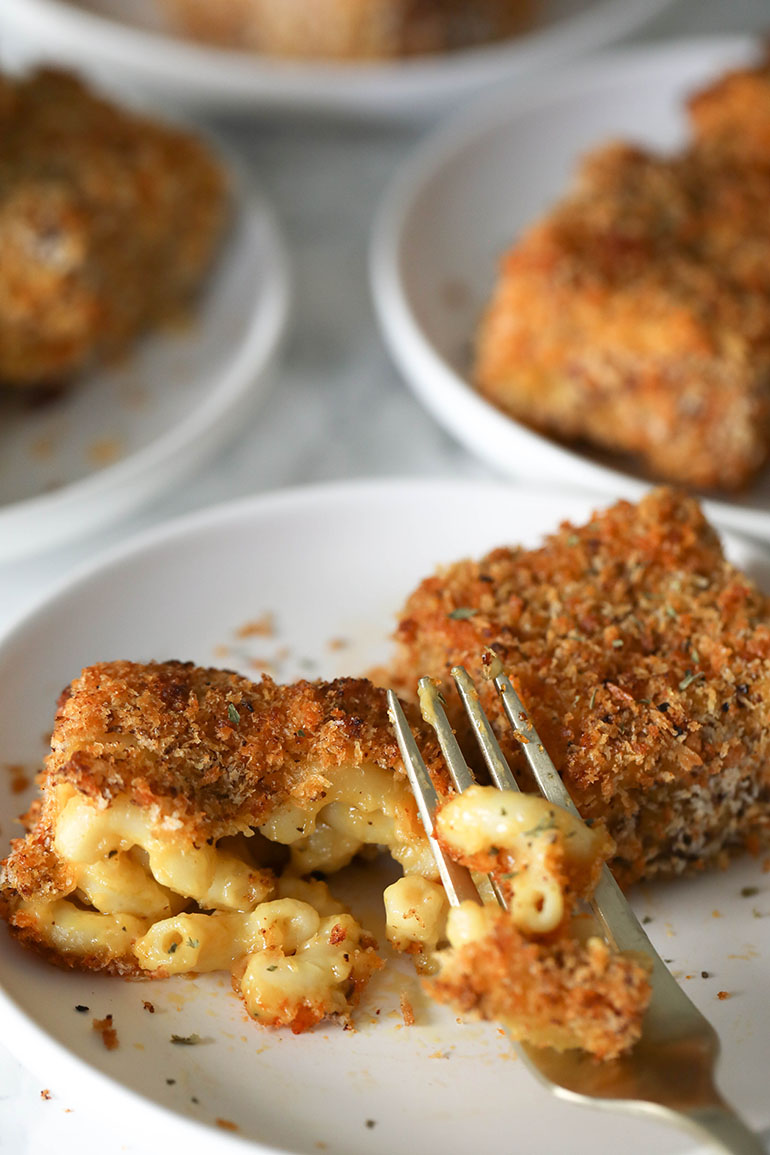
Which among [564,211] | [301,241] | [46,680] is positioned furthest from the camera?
[301,241]

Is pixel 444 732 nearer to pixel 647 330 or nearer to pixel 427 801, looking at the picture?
pixel 427 801

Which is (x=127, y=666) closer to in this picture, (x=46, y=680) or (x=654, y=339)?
(x=46, y=680)

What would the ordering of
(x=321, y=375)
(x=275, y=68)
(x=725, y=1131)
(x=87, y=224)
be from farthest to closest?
(x=275, y=68)
(x=321, y=375)
(x=87, y=224)
(x=725, y=1131)

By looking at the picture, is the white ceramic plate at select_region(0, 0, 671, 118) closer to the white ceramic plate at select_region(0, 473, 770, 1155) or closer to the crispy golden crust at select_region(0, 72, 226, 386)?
the crispy golden crust at select_region(0, 72, 226, 386)

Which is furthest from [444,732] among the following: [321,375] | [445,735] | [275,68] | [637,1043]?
[275,68]

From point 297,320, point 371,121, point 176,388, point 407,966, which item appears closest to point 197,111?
point 371,121

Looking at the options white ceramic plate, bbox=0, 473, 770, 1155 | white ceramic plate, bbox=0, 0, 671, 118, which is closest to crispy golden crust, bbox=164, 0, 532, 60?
white ceramic plate, bbox=0, 0, 671, 118

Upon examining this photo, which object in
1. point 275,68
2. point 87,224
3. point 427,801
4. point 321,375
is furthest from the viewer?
point 275,68
